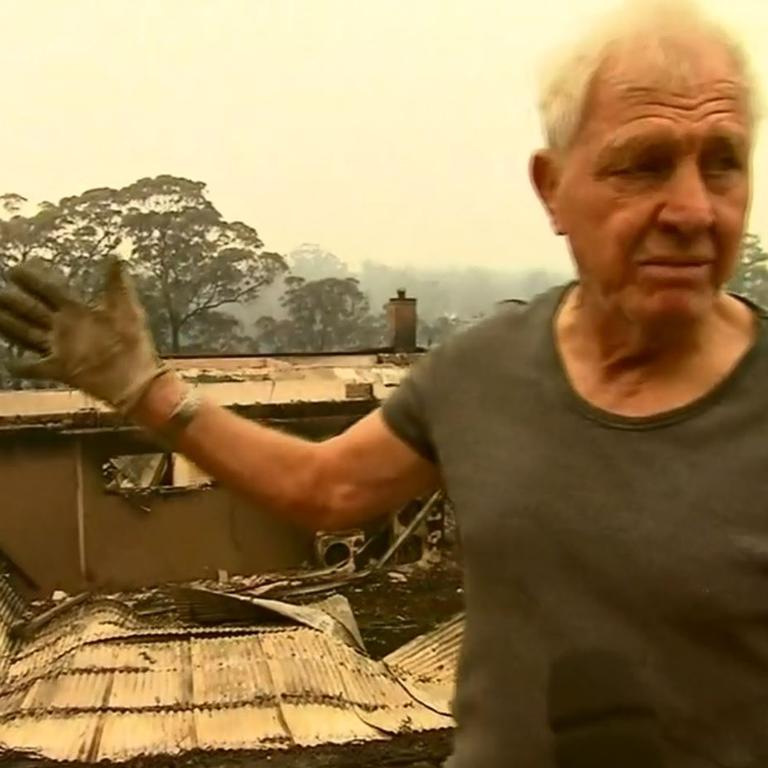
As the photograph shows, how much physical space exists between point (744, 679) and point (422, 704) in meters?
3.22

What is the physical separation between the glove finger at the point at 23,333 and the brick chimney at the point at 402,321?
248 inches

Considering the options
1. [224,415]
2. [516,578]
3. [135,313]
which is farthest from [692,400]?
[135,313]

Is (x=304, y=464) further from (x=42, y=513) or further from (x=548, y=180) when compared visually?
(x=42, y=513)

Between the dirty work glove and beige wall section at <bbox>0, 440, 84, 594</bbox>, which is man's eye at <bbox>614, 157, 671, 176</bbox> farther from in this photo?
beige wall section at <bbox>0, 440, 84, 594</bbox>

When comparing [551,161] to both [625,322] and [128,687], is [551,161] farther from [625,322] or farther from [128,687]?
[128,687]

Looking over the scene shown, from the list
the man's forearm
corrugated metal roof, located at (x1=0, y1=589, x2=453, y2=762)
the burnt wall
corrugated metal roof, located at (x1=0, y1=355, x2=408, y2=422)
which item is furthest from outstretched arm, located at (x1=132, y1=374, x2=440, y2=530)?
the burnt wall

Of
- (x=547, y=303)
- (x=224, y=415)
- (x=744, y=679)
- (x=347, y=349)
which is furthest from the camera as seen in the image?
(x=347, y=349)

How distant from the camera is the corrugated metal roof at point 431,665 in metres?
4.33

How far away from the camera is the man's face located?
42.0 inches

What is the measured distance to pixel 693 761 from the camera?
3.51 ft

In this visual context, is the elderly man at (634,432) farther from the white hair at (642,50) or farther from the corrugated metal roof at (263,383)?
the corrugated metal roof at (263,383)

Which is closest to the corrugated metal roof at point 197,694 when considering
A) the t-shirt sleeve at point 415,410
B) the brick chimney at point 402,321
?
the t-shirt sleeve at point 415,410

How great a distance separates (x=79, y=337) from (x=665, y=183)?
618mm

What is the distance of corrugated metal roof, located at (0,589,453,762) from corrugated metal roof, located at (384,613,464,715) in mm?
46
